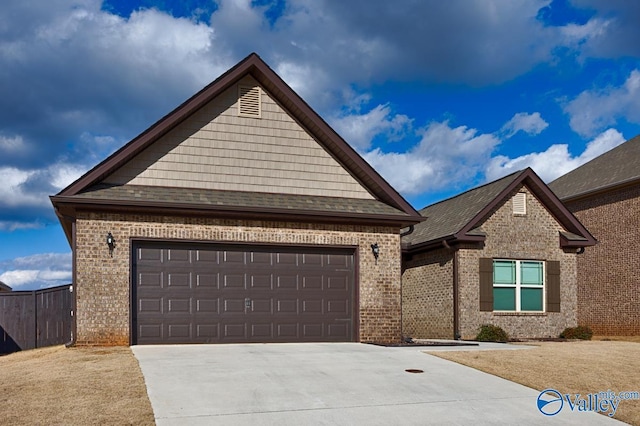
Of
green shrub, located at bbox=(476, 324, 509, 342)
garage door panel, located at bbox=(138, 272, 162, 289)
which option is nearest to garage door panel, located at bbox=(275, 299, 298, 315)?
garage door panel, located at bbox=(138, 272, 162, 289)

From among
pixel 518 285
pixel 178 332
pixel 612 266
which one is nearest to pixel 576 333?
pixel 518 285

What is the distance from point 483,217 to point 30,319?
47.6 feet

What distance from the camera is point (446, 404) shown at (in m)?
9.27

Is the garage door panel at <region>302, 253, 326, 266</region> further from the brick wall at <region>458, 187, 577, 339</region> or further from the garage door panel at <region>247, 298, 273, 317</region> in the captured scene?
the brick wall at <region>458, 187, 577, 339</region>

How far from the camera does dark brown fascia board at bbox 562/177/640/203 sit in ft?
82.9

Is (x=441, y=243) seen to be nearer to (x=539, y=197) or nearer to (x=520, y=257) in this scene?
(x=520, y=257)

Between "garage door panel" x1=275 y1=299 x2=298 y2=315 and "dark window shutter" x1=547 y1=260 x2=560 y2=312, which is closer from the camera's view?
"garage door panel" x1=275 y1=299 x2=298 y2=315

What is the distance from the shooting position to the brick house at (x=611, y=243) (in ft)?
83.1

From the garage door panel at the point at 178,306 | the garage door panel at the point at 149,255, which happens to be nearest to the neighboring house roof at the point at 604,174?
the garage door panel at the point at 178,306

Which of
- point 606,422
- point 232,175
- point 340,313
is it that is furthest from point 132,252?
point 606,422

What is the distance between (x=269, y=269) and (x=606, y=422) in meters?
9.21

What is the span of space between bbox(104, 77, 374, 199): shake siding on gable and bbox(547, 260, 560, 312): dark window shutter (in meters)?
7.78

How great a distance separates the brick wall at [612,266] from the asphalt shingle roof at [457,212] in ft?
23.3

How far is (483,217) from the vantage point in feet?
68.3
